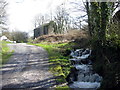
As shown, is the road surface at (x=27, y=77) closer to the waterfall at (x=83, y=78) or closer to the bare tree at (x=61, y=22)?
the waterfall at (x=83, y=78)

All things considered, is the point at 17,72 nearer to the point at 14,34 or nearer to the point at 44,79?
the point at 44,79

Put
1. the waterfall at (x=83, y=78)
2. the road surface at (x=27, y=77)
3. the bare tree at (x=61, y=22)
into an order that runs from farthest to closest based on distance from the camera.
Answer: the bare tree at (x=61, y=22)
the waterfall at (x=83, y=78)
the road surface at (x=27, y=77)

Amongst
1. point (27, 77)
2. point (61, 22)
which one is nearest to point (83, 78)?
point (27, 77)

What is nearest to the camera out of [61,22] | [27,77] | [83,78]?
[27,77]

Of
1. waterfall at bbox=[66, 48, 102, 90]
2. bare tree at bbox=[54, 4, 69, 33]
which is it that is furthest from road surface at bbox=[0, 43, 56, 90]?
bare tree at bbox=[54, 4, 69, 33]

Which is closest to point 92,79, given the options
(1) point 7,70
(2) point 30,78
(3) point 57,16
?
(2) point 30,78

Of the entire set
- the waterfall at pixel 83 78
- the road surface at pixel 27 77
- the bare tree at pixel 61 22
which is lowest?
the waterfall at pixel 83 78

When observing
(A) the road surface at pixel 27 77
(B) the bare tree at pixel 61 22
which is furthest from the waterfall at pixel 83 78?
(B) the bare tree at pixel 61 22

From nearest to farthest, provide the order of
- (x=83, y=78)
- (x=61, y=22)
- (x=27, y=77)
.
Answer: (x=27, y=77) < (x=83, y=78) < (x=61, y=22)

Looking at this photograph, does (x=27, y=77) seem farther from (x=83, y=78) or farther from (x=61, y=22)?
(x=61, y=22)

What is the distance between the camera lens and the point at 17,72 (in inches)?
378

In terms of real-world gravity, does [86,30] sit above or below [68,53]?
above

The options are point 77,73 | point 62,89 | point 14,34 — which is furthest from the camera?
point 14,34

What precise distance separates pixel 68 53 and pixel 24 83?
8921mm
